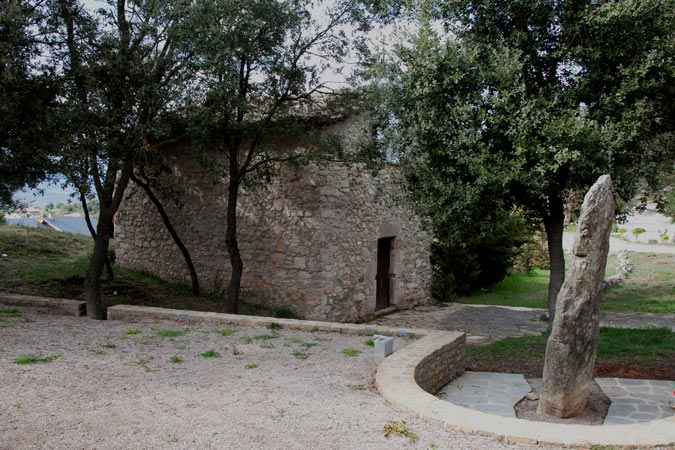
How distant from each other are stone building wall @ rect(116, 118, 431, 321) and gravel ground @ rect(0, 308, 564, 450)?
3647 millimetres

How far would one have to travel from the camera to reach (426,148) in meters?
7.40

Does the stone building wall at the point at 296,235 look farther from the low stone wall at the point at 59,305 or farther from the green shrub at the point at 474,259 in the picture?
the low stone wall at the point at 59,305

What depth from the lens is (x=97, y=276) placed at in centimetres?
892

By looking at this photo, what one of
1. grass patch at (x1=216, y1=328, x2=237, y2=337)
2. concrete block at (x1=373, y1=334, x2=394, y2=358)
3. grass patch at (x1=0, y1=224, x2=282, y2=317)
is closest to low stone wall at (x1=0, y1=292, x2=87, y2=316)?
grass patch at (x1=0, y1=224, x2=282, y2=317)

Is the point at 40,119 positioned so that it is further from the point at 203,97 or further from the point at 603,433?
the point at 603,433

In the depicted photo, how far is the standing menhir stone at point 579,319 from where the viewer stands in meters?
5.15

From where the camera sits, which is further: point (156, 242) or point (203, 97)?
point (156, 242)

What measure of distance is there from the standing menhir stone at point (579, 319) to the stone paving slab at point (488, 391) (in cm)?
54

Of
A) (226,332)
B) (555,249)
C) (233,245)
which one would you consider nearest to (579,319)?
(555,249)

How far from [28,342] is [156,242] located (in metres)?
7.08

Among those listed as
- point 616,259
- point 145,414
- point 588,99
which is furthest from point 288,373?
point 616,259

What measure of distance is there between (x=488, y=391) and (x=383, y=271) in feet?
23.3

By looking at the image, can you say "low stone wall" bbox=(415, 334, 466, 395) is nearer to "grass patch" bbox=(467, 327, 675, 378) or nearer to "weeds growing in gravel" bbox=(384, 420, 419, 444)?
"grass patch" bbox=(467, 327, 675, 378)

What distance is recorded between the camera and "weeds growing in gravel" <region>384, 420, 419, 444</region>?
382cm
